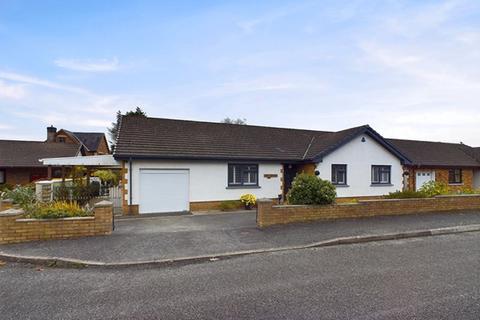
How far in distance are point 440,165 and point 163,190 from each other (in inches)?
832

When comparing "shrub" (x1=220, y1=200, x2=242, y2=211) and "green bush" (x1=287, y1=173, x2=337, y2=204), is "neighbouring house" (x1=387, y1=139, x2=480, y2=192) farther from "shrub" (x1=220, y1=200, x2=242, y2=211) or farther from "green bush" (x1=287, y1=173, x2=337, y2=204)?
"green bush" (x1=287, y1=173, x2=337, y2=204)

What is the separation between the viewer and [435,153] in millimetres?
24797

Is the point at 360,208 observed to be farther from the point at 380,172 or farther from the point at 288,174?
the point at 380,172

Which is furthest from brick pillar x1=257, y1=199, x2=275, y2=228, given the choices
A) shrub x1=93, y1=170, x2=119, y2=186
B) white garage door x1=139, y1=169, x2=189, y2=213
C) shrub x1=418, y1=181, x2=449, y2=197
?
shrub x1=93, y1=170, x2=119, y2=186

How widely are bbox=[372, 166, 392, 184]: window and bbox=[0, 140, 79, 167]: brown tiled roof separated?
87.3 feet

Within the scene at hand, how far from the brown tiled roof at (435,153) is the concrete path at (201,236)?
12714 mm

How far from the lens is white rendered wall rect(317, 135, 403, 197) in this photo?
→ 56.4ft

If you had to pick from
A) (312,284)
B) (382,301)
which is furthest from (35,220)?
(382,301)

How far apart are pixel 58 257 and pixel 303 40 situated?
39.6ft

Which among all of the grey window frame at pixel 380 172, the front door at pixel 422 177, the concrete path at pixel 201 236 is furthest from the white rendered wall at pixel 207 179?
the front door at pixel 422 177

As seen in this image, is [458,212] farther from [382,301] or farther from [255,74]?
[255,74]

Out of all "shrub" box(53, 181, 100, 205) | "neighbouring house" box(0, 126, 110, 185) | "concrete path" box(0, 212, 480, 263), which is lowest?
"concrete path" box(0, 212, 480, 263)

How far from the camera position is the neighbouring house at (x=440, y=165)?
22438 mm

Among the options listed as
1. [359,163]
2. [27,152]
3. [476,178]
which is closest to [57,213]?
[359,163]
